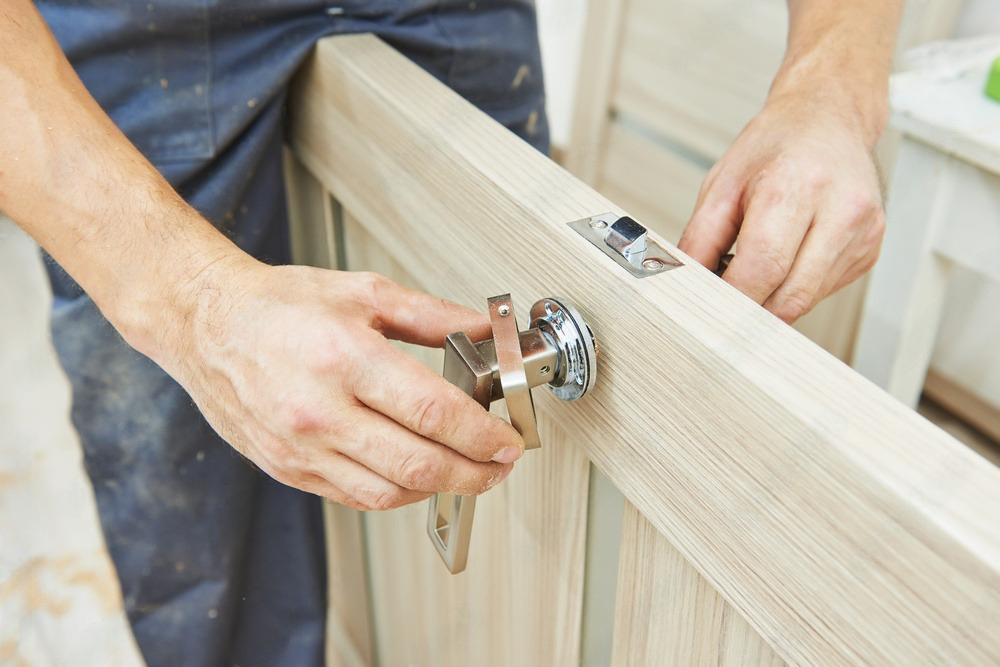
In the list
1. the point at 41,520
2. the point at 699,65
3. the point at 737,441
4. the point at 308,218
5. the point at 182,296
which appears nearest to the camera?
the point at 737,441

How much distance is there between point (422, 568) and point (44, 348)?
654 millimetres

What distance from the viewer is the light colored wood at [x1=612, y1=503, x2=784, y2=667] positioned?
1.06 feet

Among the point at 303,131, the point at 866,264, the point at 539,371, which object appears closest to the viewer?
the point at 539,371

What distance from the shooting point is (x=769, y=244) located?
1.31 ft

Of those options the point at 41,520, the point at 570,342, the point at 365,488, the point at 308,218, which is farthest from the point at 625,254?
the point at 41,520

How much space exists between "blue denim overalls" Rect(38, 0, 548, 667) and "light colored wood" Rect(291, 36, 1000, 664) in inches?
5.7

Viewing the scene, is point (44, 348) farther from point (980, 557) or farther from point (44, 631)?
point (980, 557)

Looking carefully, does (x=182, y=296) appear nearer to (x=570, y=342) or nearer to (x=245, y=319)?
(x=245, y=319)

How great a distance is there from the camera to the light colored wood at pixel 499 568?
421 mm

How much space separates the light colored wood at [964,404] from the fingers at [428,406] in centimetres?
104

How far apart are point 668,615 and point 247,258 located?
25 centimetres

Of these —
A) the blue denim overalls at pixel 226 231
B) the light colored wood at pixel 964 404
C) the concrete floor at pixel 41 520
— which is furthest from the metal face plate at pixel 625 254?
the light colored wood at pixel 964 404

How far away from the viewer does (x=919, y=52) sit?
920 millimetres

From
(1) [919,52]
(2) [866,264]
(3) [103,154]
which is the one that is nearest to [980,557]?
(2) [866,264]
